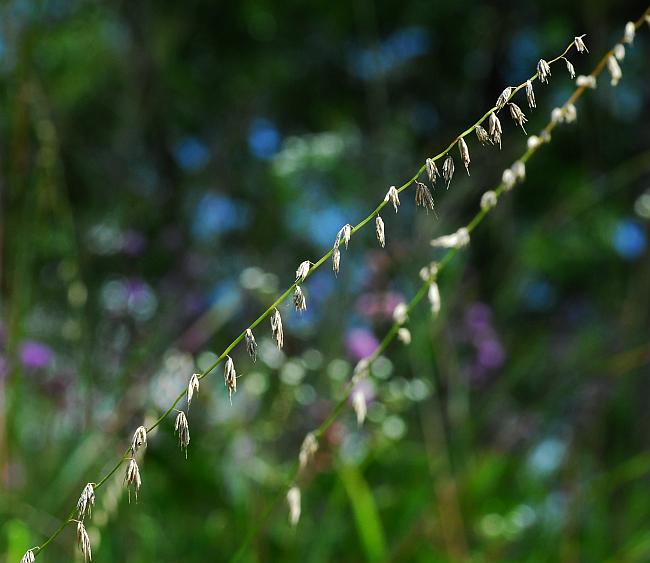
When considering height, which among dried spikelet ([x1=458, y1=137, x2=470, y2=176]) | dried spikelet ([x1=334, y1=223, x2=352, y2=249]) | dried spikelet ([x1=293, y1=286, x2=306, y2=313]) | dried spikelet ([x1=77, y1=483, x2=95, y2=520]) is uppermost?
dried spikelet ([x1=458, y1=137, x2=470, y2=176])

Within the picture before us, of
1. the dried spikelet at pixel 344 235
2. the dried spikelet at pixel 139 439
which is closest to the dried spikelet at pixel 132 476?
the dried spikelet at pixel 139 439

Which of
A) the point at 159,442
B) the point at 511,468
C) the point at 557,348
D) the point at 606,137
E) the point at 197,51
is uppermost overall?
the point at 197,51

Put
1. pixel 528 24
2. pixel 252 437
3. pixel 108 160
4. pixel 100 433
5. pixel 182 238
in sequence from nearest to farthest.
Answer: pixel 100 433 < pixel 252 437 < pixel 182 238 < pixel 528 24 < pixel 108 160

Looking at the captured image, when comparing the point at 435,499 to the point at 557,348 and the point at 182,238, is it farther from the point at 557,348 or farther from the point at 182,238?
the point at 182,238

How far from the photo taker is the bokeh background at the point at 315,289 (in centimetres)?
100

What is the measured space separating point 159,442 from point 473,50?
228cm

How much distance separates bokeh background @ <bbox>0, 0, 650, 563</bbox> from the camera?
1.00 m

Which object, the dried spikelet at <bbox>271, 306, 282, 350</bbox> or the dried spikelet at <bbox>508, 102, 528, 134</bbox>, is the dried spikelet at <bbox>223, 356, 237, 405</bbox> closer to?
the dried spikelet at <bbox>271, 306, 282, 350</bbox>

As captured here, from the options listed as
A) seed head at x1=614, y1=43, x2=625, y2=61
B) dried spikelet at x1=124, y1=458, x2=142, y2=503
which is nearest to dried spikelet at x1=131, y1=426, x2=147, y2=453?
dried spikelet at x1=124, y1=458, x2=142, y2=503

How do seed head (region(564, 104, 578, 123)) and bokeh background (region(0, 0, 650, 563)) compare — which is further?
bokeh background (region(0, 0, 650, 563))

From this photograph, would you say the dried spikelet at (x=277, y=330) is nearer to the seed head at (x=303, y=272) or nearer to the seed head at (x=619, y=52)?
the seed head at (x=303, y=272)

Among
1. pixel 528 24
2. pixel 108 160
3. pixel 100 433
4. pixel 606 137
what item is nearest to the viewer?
pixel 100 433

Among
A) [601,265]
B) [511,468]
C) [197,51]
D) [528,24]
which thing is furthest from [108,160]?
[511,468]

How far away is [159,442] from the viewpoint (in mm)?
1322
